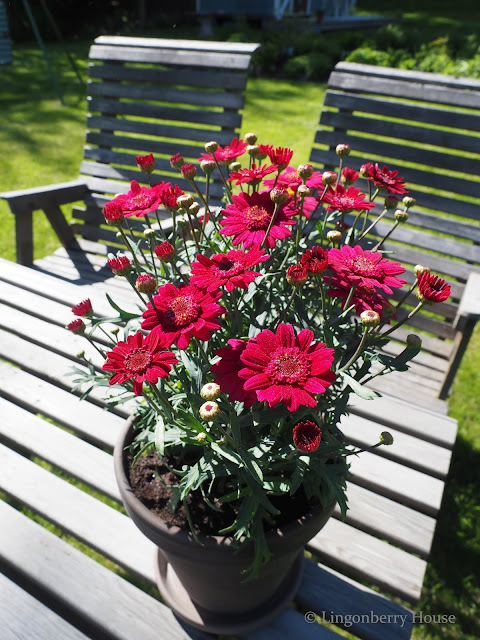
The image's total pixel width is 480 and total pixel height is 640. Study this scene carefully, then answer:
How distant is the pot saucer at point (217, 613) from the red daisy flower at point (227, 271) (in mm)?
589

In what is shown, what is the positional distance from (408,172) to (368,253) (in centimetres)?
139

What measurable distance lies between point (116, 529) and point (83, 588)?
14 cm

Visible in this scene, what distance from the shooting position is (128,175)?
94.4 inches

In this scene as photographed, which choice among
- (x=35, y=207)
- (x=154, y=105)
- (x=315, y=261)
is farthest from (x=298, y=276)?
(x=154, y=105)

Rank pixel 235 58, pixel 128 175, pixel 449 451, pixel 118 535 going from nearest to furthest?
pixel 118 535, pixel 449 451, pixel 235 58, pixel 128 175

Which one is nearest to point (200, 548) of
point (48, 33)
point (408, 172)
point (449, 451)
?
point (449, 451)

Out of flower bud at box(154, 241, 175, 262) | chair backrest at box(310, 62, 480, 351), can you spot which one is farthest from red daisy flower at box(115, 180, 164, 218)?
chair backrest at box(310, 62, 480, 351)

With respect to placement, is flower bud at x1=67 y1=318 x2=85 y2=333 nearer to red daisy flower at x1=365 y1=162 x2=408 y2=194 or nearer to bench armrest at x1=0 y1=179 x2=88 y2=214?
red daisy flower at x1=365 y1=162 x2=408 y2=194

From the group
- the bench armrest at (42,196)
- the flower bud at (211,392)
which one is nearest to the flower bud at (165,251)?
the flower bud at (211,392)

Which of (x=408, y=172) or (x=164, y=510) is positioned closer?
(x=164, y=510)

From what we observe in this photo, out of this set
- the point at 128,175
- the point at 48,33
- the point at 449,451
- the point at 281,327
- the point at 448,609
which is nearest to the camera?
the point at 281,327

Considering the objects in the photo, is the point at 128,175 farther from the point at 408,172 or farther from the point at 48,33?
the point at 48,33

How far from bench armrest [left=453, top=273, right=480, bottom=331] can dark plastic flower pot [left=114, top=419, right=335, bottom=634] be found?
0.71m

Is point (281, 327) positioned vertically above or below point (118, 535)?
above
